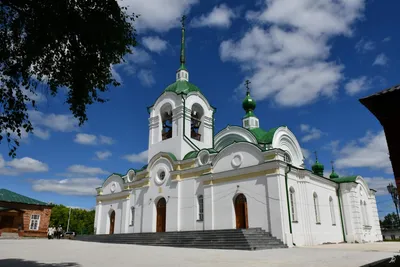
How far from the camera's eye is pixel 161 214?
21234 millimetres

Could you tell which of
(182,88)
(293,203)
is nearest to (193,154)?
(182,88)

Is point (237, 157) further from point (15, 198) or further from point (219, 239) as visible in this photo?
point (15, 198)

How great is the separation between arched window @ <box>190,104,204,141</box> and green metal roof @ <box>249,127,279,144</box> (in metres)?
3.86

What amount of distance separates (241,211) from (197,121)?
8.63m

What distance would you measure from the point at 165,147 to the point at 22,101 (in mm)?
16457

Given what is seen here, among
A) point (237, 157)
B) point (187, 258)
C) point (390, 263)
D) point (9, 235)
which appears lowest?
point (187, 258)

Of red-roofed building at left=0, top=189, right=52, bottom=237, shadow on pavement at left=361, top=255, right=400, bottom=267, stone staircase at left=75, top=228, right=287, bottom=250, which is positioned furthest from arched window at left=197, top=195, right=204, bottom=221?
red-roofed building at left=0, top=189, right=52, bottom=237

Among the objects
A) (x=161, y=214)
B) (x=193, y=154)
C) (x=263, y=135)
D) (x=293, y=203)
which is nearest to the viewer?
(x=293, y=203)

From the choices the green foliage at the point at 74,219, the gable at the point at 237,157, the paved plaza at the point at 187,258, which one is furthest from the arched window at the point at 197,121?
the green foliage at the point at 74,219

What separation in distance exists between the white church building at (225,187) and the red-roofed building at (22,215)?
735cm

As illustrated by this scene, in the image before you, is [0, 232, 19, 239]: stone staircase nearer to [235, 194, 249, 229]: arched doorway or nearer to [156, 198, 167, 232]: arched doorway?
[156, 198, 167, 232]: arched doorway

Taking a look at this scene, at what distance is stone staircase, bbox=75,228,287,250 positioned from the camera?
13447 mm

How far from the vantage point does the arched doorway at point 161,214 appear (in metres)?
21.0

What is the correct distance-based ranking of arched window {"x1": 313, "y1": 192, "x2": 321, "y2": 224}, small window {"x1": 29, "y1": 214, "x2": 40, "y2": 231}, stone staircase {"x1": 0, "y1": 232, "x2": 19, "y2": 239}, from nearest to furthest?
1. arched window {"x1": 313, "y1": 192, "x2": 321, "y2": 224}
2. stone staircase {"x1": 0, "y1": 232, "x2": 19, "y2": 239}
3. small window {"x1": 29, "y1": 214, "x2": 40, "y2": 231}
